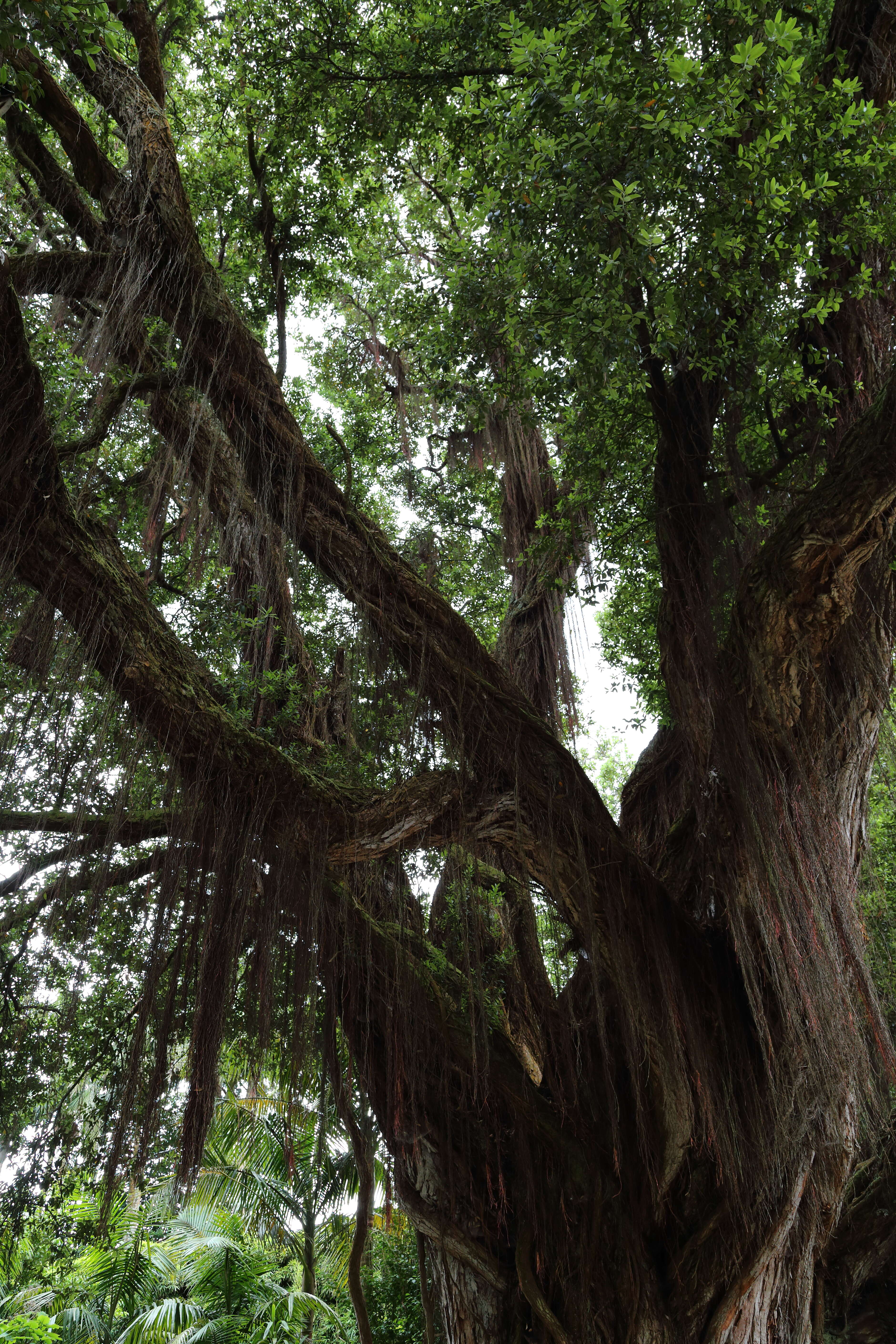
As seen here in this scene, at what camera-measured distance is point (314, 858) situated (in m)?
3.08

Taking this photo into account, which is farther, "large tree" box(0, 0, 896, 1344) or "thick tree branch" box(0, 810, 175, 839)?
"thick tree branch" box(0, 810, 175, 839)

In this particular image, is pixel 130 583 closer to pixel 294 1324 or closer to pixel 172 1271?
pixel 294 1324

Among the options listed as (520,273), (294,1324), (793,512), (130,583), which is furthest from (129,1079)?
(294,1324)

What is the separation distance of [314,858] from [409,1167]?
1.79m

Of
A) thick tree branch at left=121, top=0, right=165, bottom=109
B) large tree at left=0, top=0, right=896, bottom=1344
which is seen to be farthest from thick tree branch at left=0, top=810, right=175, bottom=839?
thick tree branch at left=121, top=0, right=165, bottom=109

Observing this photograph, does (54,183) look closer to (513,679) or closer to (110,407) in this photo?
(110,407)

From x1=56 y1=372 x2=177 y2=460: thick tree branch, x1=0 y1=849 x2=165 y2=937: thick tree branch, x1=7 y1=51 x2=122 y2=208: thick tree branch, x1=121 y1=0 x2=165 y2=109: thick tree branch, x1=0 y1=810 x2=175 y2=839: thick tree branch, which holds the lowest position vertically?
x1=0 y1=849 x2=165 y2=937: thick tree branch

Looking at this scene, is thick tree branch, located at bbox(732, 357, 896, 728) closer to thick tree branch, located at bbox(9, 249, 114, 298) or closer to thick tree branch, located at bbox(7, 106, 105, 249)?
thick tree branch, located at bbox(9, 249, 114, 298)

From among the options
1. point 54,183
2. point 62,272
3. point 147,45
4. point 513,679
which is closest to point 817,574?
point 513,679

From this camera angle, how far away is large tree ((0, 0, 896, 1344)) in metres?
2.97

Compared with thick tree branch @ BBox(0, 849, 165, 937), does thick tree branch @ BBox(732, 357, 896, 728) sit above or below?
above

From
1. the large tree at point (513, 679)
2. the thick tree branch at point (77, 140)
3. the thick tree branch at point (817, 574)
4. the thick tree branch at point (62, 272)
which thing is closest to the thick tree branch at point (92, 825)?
the large tree at point (513, 679)

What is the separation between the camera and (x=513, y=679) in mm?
3736

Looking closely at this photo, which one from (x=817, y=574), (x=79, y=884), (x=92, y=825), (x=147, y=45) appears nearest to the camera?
(x=817, y=574)
